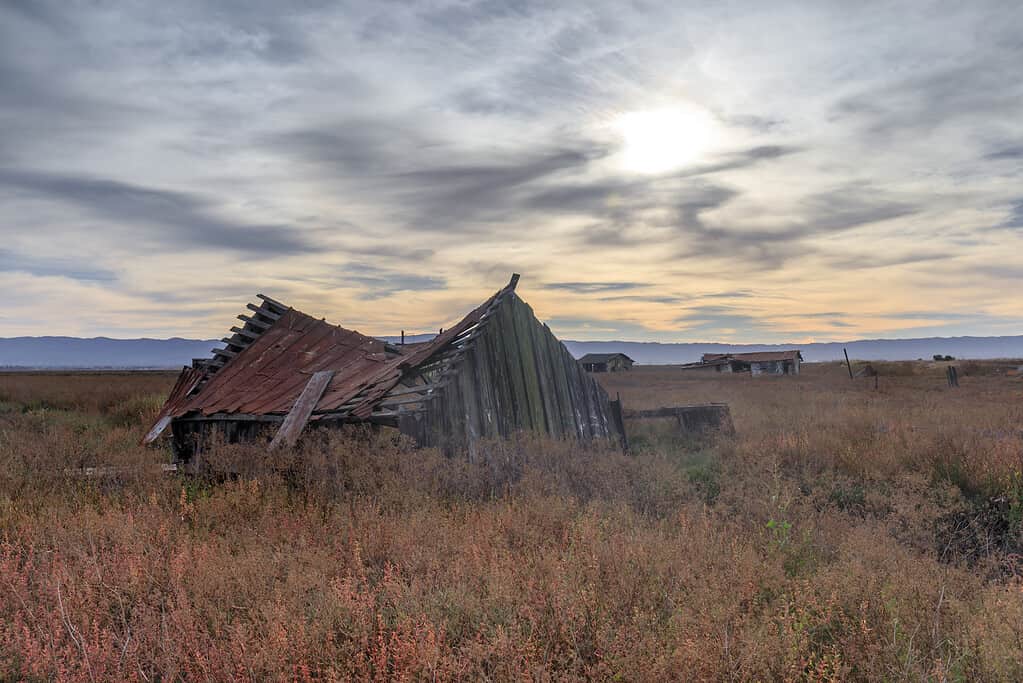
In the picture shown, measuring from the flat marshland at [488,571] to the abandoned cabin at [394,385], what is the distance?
745 mm

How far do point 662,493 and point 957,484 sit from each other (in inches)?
211

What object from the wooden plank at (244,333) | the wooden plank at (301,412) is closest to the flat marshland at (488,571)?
the wooden plank at (301,412)

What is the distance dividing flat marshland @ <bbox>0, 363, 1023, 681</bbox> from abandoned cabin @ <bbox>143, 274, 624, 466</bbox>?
0.75m

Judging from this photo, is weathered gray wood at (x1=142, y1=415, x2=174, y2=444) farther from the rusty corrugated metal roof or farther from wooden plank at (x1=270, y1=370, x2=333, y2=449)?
wooden plank at (x1=270, y1=370, x2=333, y2=449)

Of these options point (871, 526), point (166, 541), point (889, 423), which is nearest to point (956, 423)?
point (889, 423)

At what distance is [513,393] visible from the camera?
11430mm

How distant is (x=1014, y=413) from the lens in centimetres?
1867

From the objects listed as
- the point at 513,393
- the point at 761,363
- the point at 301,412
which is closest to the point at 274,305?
the point at 301,412

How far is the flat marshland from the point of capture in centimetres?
406

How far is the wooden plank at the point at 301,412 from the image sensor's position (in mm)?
10208

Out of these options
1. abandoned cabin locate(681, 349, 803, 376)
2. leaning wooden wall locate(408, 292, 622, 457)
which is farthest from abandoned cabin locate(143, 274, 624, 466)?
abandoned cabin locate(681, 349, 803, 376)

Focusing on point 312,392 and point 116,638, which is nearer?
point 116,638

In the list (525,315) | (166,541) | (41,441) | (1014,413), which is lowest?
(1014,413)

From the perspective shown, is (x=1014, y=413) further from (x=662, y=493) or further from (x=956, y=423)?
(x=662, y=493)
